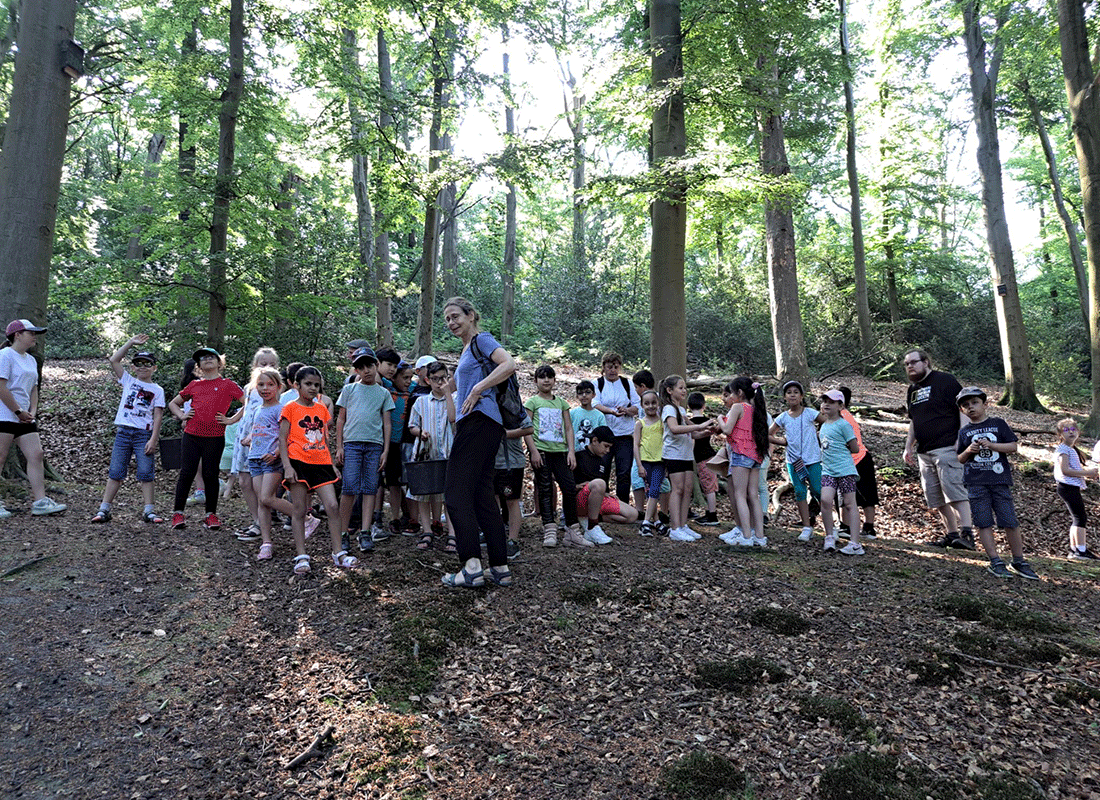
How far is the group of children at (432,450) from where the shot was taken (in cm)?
547

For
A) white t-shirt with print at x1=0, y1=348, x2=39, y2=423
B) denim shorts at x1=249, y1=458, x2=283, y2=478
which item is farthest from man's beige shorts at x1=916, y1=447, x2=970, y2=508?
white t-shirt with print at x1=0, y1=348, x2=39, y2=423

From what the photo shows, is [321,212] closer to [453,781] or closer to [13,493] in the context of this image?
[13,493]

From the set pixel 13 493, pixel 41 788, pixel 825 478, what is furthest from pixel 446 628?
pixel 13 493

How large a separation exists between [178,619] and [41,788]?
1.52 m

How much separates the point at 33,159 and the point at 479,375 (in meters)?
5.67

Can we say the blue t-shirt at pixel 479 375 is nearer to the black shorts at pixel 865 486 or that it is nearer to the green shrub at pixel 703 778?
the green shrub at pixel 703 778

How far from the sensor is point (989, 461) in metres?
5.76

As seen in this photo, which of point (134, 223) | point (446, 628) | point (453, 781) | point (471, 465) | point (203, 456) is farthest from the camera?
point (134, 223)

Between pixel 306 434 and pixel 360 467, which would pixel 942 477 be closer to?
pixel 360 467

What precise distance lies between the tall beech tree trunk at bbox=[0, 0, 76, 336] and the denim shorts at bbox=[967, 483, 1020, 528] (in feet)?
30.8

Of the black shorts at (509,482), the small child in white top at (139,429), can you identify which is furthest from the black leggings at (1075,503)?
the small child in white top at (139,429)

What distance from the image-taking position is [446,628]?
4.16 meters

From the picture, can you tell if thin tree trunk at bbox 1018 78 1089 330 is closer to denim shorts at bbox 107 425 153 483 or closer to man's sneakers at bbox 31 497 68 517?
denim shorts at bbox 107 425 153 483

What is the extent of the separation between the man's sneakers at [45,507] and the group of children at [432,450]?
2cm
